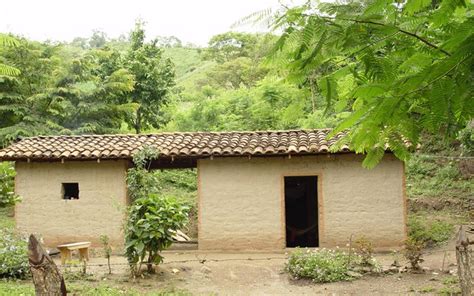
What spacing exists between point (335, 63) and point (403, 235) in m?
10.1

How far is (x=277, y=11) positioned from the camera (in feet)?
7.30

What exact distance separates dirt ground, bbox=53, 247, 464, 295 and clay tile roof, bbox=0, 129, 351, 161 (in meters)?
2.54

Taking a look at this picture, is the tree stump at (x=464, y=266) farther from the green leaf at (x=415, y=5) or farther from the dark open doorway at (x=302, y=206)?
the dark open doorway at (x=302, y=206)

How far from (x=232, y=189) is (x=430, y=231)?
16.8ft

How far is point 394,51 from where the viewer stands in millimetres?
2410

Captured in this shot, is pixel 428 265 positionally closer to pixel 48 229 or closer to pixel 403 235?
pixel 403 235

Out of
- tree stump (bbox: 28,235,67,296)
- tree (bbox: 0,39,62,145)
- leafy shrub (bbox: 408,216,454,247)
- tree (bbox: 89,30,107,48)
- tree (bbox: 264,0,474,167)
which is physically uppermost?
tree (bbox: 89,30,107,48)

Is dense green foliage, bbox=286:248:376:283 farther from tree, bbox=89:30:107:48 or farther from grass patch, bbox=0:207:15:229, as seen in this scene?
tree, bbox=89:30:107:48

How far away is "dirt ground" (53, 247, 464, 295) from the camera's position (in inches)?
329

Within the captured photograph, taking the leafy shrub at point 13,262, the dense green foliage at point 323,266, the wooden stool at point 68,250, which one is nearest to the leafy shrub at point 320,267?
the dense green foliage at point 323,266

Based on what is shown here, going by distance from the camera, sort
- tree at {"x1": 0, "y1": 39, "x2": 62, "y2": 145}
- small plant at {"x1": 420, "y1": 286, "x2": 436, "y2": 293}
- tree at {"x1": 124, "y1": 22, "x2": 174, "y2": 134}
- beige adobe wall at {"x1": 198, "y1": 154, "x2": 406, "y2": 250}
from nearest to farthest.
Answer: small plant at {"x1": 420, "y1": 286, "x2": 436, "y2": 293}, beige adobe wall at {"x1": 198, "y1": 154, "x2": 406, "y2": 250}, tree at {"x1": 0, "y1": 39, "x2": 62, "y2": 145}, tree at {"x1": 124, "y1": 22, "x2": 174, "y2": 134}

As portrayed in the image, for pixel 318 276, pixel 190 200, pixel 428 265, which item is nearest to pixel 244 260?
pixel 318 276

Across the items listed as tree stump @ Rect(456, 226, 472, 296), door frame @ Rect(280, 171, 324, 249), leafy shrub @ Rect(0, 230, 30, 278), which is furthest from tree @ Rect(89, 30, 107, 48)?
tree stump @ Rect(456, 226, 472, 296)

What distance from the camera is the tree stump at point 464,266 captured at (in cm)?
688
